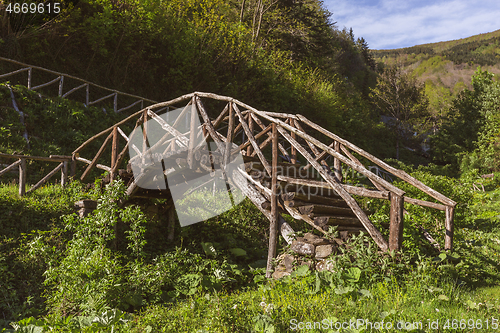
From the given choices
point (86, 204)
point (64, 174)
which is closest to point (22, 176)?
point (64, 174)

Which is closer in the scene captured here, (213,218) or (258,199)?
(258,199)

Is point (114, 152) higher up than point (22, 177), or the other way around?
point (114, 152)

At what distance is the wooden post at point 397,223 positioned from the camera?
13.5 feet

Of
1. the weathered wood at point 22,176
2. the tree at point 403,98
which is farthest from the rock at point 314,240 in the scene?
the tree at point 403,98

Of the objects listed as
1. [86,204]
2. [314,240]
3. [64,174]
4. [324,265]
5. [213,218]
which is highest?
[64,174]

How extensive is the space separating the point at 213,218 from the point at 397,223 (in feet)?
19.5

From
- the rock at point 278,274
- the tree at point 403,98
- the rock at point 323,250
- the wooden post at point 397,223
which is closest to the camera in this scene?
the wooden post at point 397,223

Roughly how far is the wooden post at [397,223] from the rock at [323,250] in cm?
78

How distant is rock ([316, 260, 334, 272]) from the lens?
4268 mm

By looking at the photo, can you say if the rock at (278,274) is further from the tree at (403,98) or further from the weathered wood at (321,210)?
the tree at (403,98)

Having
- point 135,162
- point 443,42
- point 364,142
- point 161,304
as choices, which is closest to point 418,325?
point 161,304

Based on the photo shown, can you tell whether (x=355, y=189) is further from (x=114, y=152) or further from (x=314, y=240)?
(x=114, y=152)

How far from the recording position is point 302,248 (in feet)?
15.8

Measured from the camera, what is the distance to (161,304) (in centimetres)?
536
